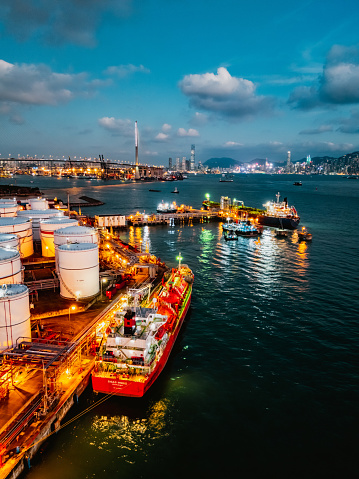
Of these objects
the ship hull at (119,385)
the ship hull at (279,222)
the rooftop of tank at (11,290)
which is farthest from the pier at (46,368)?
the ship hull at (279,222)

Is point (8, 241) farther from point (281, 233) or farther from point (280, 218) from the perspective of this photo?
point (280, 218)

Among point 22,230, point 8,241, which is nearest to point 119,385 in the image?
point 8,241

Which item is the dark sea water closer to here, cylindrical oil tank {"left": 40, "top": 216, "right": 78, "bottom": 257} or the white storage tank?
the white storage tank

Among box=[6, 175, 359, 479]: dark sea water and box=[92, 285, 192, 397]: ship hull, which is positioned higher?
box=[92, 285, 192, 397]: ship hull

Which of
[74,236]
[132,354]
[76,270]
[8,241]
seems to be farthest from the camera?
[74,236]

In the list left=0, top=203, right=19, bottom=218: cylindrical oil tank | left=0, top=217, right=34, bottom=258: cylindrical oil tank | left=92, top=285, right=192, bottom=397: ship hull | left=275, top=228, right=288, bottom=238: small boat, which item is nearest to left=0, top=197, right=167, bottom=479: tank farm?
left=0, top=217, right=34, bottom=258: cylindrical oil tank

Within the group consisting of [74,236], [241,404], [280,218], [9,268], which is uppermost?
[74,236]

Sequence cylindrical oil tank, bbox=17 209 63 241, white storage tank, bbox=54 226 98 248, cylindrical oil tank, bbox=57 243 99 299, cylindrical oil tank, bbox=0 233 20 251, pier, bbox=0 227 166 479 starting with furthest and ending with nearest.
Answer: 1. cylindrical oil tank, bbox=17 209 63 241
2. white storage tank, bbox=54 226 98 248
3. cylindrical oil tank, bbox=0 233 20 251
4. cylindrical oil tank, bbox=57 243 99 299
5. pier, bbox=0 227 166 479

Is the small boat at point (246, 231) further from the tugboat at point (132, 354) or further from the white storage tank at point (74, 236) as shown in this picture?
the tugboat at point (132, 354)
